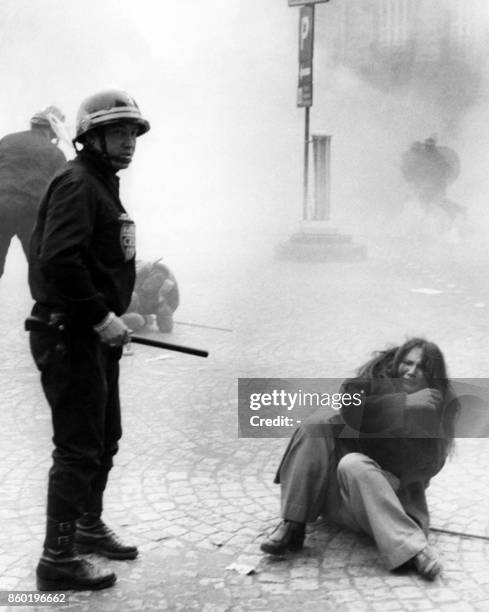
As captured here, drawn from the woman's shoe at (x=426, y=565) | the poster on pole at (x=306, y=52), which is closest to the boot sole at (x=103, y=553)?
the woman's shoe at (x=426, y=565)

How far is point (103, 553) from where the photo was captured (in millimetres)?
2922

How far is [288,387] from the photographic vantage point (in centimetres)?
484

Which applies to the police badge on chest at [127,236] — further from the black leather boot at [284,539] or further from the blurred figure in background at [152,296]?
the blurred figure in background at [152,296]

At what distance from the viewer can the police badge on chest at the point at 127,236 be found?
8.43 feet

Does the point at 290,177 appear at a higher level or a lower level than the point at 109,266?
higher

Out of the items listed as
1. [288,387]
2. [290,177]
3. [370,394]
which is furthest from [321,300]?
[290,177]

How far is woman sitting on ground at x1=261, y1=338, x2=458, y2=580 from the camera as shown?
2.86 meters

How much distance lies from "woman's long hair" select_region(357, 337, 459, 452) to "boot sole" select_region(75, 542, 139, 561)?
3.43 ft

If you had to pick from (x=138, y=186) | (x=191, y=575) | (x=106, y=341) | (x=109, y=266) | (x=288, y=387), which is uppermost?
(x=138, y=186)

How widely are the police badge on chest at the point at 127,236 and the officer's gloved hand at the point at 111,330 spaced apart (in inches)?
8.9

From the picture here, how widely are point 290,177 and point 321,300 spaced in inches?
534

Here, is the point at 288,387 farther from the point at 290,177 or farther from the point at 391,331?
the point at 290,177

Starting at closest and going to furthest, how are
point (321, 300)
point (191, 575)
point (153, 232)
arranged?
point (191, 575) < point (321, 300) < point (153, 232)

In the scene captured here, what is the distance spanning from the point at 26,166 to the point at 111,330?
404 centimetres
